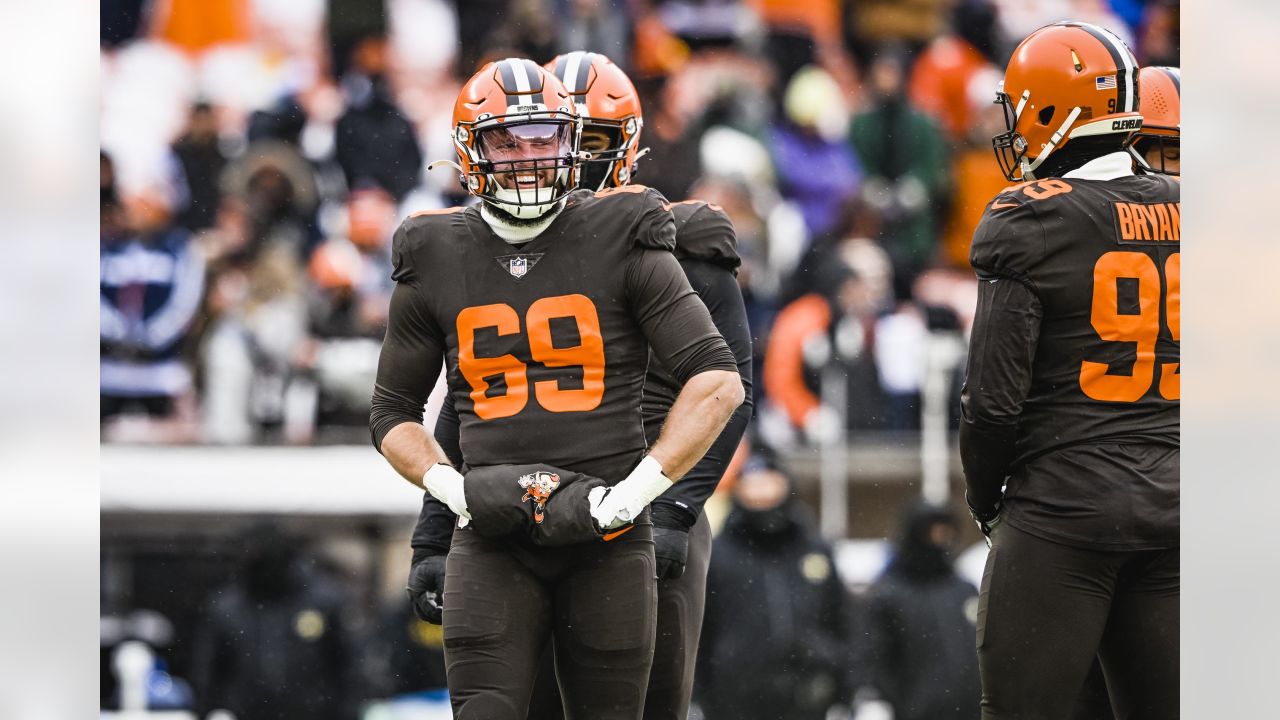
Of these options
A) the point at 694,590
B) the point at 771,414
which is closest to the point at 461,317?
the point at 694,590

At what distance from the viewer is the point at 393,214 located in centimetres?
954

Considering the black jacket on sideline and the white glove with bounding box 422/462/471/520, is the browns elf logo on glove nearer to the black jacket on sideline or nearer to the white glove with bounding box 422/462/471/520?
the white glove with bounding box 422/462/471/520

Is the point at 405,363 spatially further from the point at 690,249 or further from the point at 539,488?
the point at 690,249

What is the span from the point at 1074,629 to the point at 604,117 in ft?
5.88

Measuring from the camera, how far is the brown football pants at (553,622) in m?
3.33

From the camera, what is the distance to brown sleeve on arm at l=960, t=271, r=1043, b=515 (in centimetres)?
339

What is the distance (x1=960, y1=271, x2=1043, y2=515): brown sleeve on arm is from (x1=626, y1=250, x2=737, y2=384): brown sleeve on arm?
1.70 ft

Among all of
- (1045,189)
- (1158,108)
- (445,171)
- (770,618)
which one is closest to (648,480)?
(1045,189)

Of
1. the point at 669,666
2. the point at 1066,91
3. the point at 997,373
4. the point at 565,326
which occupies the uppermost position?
the point at 1066,91

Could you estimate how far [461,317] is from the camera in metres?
3.52

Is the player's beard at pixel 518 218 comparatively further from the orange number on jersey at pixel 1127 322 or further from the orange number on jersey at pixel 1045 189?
the orange number on jersey at pixel 1127 322
